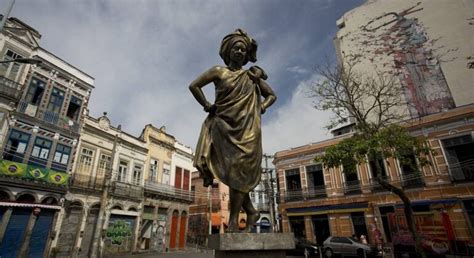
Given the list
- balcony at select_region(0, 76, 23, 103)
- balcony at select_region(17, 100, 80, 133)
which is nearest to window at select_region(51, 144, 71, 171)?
balcony at select_region(17, 100, 80, 133)

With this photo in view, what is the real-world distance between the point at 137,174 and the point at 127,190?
6.30ft

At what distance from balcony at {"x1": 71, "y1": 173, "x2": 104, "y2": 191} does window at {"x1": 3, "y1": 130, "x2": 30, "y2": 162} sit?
10.4ft

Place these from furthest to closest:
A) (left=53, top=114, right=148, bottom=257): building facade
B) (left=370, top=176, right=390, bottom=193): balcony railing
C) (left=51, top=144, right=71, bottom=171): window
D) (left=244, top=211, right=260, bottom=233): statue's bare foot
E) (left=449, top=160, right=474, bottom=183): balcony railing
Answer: (left=370, top=176, right=390, bottom=193): balcony railing < (left=53, top=114, right=148, bottom=257): building facade < (left=51, top=144, right=71, bottom=171): window < (left=449, top=160, right=474, bottom=183): balcony railing < (left=244, top=211, right=260, bottom=233): statue's bare foot

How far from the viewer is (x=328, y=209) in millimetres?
19344

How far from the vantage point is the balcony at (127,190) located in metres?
18.1

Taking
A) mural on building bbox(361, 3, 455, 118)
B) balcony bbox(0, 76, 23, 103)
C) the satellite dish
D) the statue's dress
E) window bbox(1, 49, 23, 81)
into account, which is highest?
mural on building bbox(361, 3, 455, 118)

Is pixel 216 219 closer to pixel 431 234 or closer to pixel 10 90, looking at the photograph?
pixel 431 234

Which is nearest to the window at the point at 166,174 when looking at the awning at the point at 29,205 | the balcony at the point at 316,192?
the awning at the point at 29,205

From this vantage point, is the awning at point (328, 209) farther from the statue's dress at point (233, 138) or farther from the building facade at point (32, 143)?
the statue's dress at point (233, 138)

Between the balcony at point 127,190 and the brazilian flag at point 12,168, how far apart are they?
220 inches

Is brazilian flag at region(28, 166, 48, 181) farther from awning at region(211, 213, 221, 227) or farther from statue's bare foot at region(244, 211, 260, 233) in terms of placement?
awning at region(211, 213, 221, 227)

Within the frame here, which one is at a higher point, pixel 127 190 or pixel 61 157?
pixel 61 157

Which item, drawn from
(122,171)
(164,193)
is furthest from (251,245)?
(164,193)

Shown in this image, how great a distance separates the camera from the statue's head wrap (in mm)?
2873
